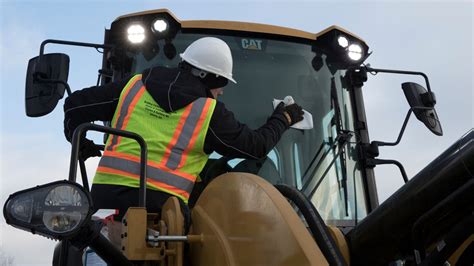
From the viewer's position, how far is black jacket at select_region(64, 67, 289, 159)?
2.79 meters

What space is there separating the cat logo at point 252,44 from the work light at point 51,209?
6.84 feet

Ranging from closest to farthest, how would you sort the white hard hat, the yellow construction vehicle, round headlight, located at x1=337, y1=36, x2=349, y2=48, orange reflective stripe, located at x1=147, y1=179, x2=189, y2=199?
the yellow construction vehicle, orange reflective stripe, located at x1=147, y1=179, x2=189, y2=199, the white hard hat, round headlight, located at x1=337, y1=36, x2=349, y2=48

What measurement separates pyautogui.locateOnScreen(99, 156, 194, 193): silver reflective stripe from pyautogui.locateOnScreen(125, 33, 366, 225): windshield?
45cm

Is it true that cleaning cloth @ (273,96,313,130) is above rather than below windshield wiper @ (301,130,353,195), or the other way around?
above

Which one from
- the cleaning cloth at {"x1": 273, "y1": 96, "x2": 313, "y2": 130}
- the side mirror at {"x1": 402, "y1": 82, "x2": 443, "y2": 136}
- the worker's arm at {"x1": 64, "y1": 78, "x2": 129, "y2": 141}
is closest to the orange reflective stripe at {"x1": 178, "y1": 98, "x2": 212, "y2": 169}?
the worker's arm at {"x1": 64, "y1": 78, "x2": 129, "y2": 141}

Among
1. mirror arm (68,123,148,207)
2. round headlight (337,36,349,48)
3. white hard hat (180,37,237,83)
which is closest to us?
mirror arm (68,123,148,207)

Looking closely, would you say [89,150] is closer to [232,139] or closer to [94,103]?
[94,103]

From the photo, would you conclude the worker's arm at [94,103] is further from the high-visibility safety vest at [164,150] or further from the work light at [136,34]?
the work light at [136,34]

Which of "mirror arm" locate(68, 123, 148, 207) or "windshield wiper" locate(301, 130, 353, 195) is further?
"windshield wiper" locate(301, 130, 353, 195)

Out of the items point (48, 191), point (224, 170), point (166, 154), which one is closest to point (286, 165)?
point (224, 170)

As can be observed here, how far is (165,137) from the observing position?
280cm

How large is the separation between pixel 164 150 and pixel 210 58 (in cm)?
62

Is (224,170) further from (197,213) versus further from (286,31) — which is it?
(286,31)

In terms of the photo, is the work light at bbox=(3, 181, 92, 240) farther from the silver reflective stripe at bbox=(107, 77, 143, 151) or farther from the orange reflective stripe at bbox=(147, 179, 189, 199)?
the silver reflective stripe at bbox=(107, 77, 143, 151)
